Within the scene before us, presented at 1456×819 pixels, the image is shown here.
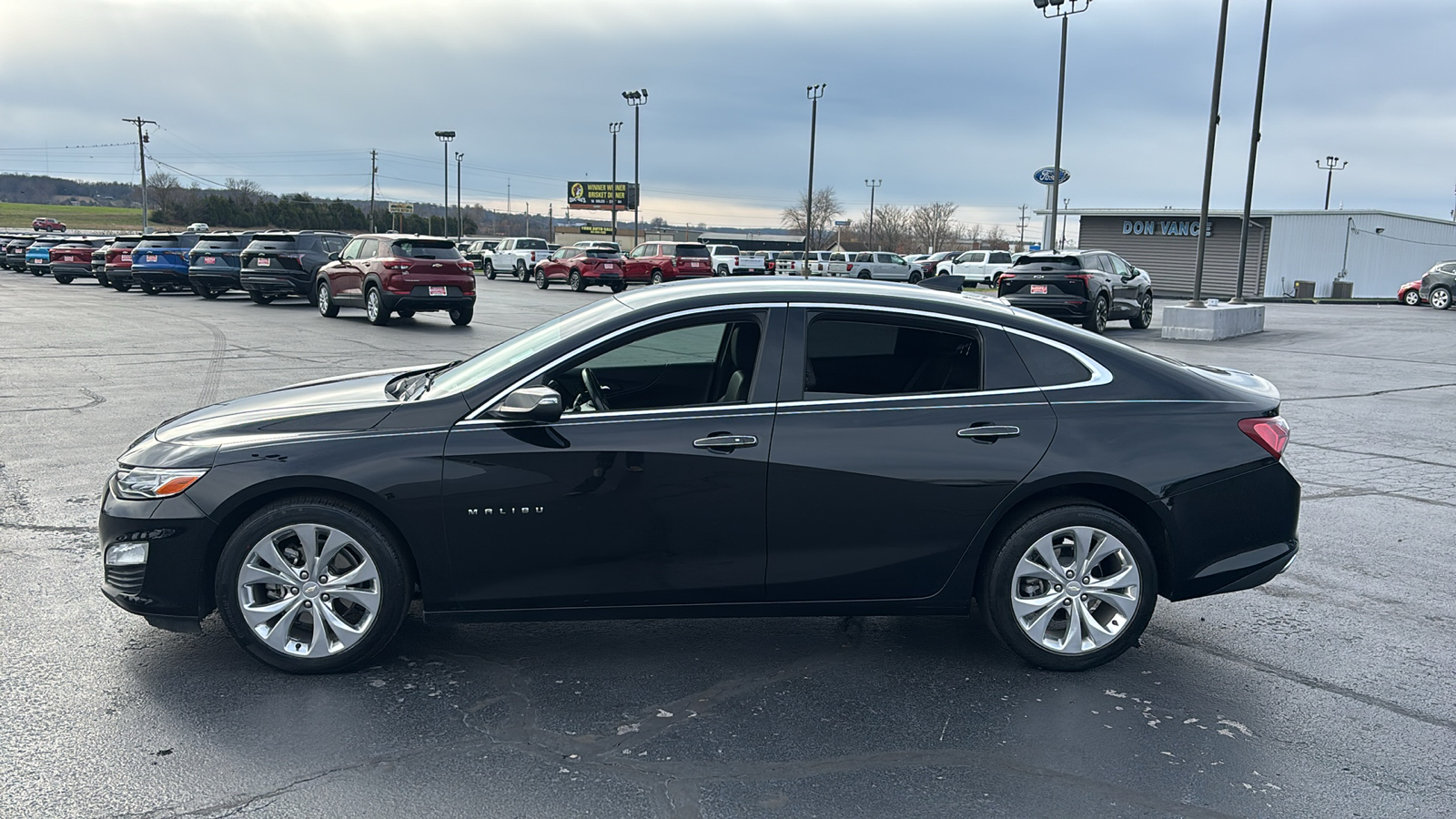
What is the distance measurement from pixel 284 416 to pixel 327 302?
1940cm

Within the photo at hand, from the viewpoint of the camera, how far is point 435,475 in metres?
4.04

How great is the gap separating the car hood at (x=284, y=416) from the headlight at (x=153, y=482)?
15 cm

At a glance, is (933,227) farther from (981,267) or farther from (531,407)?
(531,407)

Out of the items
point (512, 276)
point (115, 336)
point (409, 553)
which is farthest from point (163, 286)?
point (409, 553)

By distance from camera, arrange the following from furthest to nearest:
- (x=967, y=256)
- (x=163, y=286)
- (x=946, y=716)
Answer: (x=967, y=256)
(x=163, y=286)
(x=946, y=716)

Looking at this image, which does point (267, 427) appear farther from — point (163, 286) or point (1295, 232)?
point (1295, 232)

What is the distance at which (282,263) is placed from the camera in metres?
25.6

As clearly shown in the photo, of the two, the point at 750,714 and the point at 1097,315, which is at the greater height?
the point at 1097,315

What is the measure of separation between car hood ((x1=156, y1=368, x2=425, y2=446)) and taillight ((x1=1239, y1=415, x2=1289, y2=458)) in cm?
351

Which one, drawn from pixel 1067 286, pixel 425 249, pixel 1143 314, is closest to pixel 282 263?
pixel 425 249

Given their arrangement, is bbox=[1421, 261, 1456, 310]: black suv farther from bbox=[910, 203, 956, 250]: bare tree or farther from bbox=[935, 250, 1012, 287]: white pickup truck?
bbox=[910, 203, 956, 250]: bare tree

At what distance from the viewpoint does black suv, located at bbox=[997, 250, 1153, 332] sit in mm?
21938

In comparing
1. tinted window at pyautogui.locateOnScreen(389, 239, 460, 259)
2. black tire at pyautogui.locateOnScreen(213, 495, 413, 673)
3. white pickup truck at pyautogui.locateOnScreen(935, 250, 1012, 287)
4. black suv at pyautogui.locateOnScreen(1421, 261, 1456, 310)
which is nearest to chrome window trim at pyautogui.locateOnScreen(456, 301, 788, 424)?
black tire at pyautogui.locateOnScreen(213, 495, 413, 673)

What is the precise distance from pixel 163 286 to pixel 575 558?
33.3 m
